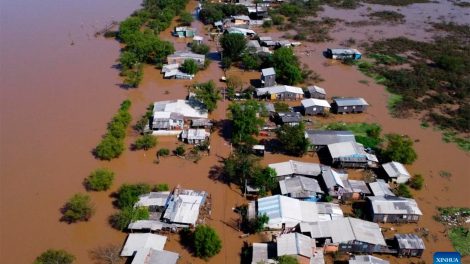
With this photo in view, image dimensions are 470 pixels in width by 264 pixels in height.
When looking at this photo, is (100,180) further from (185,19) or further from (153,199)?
(185,19)

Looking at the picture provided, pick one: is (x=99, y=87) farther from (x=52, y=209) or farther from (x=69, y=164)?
(x=52, y=209)

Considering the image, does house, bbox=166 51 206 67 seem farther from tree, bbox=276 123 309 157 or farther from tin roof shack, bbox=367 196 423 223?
tin roof shack, bbox=367 196 423 223

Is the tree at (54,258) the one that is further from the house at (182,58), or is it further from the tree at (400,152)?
the house at (182,58)

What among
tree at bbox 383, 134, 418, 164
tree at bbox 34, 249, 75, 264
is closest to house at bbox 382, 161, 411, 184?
tree at bbox 383, 134, 418, 164

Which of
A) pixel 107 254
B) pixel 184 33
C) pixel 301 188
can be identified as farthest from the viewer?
pixel 184 33

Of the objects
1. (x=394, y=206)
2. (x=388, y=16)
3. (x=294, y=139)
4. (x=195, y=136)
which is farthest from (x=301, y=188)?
(x=388, y=16)

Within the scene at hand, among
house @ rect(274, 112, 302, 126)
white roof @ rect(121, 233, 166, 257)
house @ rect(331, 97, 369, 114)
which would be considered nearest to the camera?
white roof @ rect(121, 233, 166, 257)

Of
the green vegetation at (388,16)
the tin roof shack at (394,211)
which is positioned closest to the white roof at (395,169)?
the tin roof shack at (394,211)
